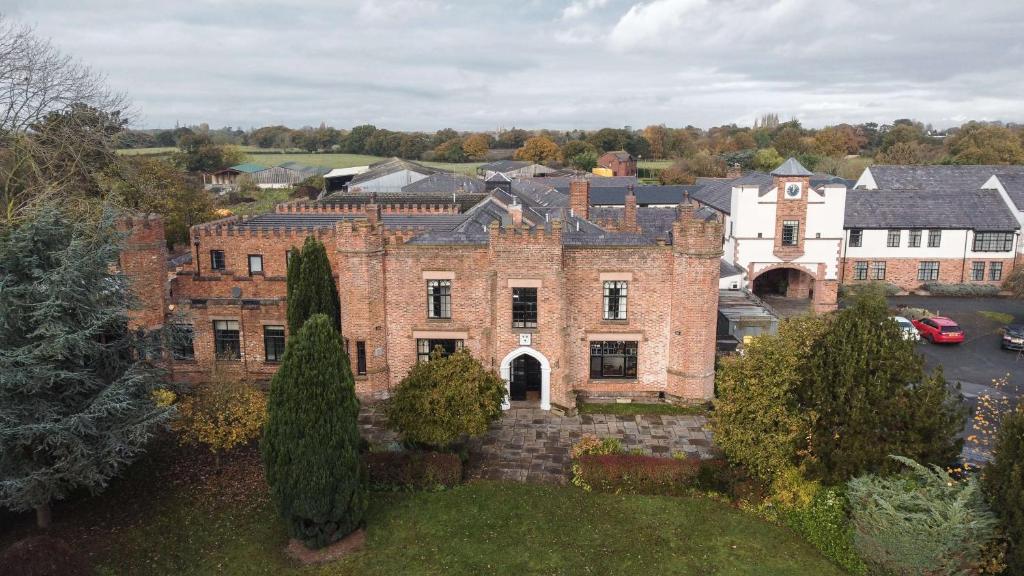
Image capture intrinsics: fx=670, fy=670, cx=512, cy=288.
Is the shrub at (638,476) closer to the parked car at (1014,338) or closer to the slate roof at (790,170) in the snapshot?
the parked car at (1014,338)

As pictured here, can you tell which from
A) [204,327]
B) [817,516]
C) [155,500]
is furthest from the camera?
[204,327]

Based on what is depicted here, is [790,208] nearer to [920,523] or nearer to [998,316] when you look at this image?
[998,316]

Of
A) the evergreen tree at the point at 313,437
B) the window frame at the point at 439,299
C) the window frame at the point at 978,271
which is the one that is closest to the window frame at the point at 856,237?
the window frame at the point at 978,271

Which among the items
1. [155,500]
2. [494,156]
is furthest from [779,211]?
[494,156]

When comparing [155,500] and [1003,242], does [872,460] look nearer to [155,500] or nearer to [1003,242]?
[155,500]

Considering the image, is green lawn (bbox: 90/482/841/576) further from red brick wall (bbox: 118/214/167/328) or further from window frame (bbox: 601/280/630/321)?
red brick wall (bbox: 118/214/167/328)
